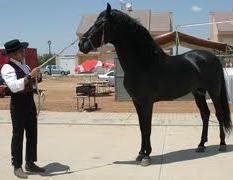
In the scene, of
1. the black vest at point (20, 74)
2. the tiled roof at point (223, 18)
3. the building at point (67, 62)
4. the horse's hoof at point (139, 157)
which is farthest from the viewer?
the building at point (67, 62)

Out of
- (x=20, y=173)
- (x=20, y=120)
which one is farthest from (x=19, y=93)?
(x=20, y=173)

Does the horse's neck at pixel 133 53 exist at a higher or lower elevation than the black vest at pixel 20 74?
higher

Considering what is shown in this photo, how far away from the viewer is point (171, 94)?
8492 mm

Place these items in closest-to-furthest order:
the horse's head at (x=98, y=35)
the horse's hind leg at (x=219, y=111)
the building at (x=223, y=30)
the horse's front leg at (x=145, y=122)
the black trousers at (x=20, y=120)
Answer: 1. the black trousers at (x=20, y=120)
2. the horse's head at (x=98, y=35)
3. the horse's front leg at (x=145, y=122)
4. the horse's hind leg at (x=219, y=111)
5. the building at (x=223, y=30)

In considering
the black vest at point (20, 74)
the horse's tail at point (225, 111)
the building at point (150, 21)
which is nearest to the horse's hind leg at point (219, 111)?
the horse's tail at point (225, 111)

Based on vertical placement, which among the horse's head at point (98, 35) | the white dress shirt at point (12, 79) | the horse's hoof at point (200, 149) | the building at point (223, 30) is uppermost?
the building at point (223, 30)

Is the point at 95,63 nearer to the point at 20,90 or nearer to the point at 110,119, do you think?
the point at 110,119

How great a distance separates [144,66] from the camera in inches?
316

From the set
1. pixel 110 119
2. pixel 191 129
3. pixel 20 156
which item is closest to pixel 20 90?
pixel 20 156

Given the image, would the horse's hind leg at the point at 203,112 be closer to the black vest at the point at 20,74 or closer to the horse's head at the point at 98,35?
the horse's head at the point at 98,35

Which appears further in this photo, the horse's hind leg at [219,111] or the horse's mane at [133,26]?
the horse's hind leg at [219,111]

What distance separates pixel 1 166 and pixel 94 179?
1741 millimetres

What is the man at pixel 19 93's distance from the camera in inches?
273

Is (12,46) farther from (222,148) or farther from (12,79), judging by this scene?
(222,148)
